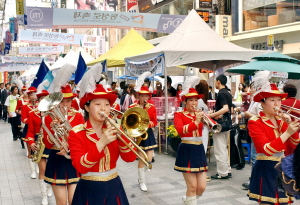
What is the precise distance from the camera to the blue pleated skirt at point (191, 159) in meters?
5.72

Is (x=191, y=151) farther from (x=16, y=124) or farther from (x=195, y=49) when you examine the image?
(x=16, y=124)

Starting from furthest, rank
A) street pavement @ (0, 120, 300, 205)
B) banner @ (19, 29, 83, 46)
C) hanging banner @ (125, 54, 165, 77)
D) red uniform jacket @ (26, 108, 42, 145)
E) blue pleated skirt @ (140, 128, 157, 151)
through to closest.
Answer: banner @ (19, 29, 83, 46) < hanging banner @ (125, 54, 165, 77) < blue pleated skirt @ (140, 128, 157, 151) < street pavement @ (0, 120, 300, 205) < red uniform jacket @ (26, 108, 42, 145)

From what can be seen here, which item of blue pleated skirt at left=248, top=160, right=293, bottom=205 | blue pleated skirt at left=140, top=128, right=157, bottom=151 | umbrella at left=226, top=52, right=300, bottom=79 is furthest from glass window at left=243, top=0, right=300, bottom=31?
blue pleated skirt at left=248, top=160, right=293, bottom=205

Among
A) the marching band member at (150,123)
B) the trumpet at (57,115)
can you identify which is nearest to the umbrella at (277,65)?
the marching band member at (150,123)

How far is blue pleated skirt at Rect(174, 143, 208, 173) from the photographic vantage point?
5.72m

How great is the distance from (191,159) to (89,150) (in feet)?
8.81

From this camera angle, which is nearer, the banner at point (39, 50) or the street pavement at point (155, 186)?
the street pavement at point (155, 186)

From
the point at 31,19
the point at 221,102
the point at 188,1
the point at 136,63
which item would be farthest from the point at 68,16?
the point at 188,1

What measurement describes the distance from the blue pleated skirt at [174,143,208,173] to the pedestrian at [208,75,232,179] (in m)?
2.12

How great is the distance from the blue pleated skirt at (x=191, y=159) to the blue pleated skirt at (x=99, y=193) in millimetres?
2266

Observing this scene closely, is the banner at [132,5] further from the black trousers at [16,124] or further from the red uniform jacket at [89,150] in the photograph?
the red uniform jacket at [89,150]

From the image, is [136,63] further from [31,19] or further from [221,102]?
[31,19]

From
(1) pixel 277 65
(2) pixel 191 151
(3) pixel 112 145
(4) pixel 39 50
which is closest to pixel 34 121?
(2) pixel 191 151

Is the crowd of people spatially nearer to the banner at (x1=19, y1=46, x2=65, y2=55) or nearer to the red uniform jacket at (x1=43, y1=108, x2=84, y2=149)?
the red uniform jacket at (x1=43, y1=108, x2=84, y2=149)
